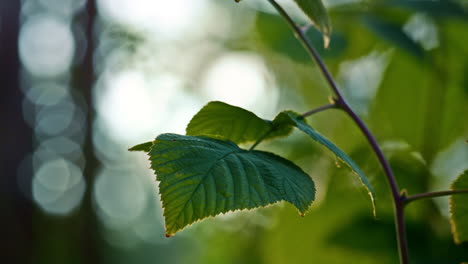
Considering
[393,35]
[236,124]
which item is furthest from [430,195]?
[393,35]

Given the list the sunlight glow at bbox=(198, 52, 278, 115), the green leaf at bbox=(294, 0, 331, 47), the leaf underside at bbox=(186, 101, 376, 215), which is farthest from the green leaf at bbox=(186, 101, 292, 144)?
the sunlight glow at bbox=(198, 52, 278, 115)

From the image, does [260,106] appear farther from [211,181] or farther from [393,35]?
[211,181]

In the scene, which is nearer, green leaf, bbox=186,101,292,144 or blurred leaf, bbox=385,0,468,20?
green leaf, bbox=186,101,292,144

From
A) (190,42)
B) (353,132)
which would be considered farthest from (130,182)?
(353,132)

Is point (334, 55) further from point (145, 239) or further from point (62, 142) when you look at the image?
point (145, 239)

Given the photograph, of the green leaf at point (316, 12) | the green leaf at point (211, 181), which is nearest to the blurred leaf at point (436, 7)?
the green leaf at point (316, 12)

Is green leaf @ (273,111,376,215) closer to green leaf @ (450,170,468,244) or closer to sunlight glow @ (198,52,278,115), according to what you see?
green leaf @ (450,170,468,244)

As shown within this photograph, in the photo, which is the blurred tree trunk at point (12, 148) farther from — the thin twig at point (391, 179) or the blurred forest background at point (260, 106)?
the thin twig at point (391, 179)

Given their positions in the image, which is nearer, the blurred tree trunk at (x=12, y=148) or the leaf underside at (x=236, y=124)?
the leaf underside at (x=236, y=124)
